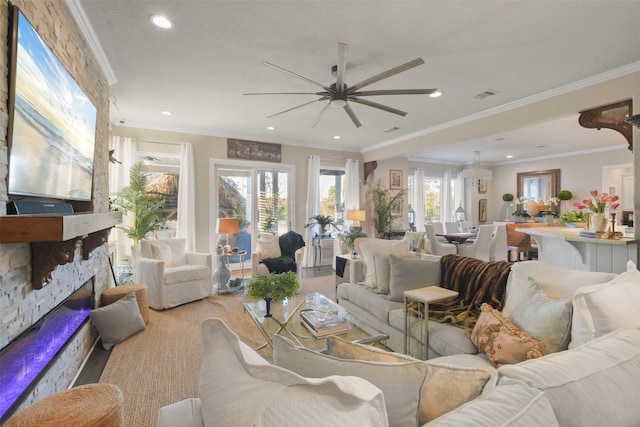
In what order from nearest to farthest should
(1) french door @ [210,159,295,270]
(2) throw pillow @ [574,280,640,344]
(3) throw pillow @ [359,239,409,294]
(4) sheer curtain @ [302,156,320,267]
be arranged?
(2) throw pillow @ [574,280,640,344] → (3) throw pillow @ [359,239,409,294] → (1) french door @ [210,159,295,270] → (4) sheer curtain @ [302,156,320,267]

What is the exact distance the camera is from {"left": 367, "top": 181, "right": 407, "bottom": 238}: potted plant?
22.0 feet

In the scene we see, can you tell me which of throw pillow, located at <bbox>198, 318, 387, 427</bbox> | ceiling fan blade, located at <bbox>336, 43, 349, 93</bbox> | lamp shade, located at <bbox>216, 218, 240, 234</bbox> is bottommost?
throw pillow, located at <bbox>198, 318, 387, 427</bbox>

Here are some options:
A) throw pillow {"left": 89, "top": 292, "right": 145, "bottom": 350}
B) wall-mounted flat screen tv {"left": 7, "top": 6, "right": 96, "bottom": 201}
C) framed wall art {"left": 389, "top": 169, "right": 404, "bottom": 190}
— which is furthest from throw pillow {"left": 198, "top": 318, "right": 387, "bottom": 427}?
framed wall art {"left": 389, "top": 169, "right": 404, "bottom": 190}

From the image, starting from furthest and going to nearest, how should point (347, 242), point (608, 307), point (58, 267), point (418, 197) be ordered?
point (418, 197) → point (347, 242) → point (58, 267) → point (608, 307)

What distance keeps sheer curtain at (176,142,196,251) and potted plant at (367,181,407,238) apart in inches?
A: 152

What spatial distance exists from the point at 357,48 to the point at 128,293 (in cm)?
323

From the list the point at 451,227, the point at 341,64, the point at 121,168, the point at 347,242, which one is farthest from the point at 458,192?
the point at 121,168

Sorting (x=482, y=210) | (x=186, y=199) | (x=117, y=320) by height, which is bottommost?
(x=117, y=320)

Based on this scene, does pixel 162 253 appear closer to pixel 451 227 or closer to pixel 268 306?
pixel 268 306

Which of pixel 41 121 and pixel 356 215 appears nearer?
pixel 41 121

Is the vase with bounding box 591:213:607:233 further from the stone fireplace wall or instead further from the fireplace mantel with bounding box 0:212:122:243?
the stone fireplace wall

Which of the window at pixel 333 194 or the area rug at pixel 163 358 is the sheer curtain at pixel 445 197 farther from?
the area rug at pixel 163 358

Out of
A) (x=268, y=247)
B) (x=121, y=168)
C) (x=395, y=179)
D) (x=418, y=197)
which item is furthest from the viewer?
(x=418, y=197)

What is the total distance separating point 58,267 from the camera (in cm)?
188
